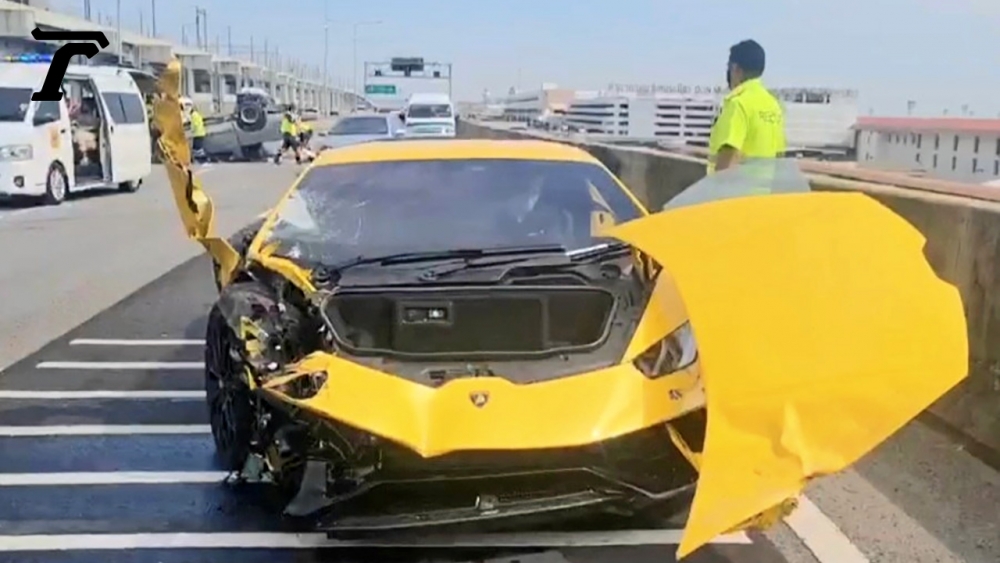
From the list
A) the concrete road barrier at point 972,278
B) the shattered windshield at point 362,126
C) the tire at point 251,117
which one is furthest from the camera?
the tire at point 251,117

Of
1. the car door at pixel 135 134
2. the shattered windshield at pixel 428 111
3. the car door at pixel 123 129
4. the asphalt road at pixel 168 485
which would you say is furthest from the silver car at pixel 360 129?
the asphalt road at pixel 168 485

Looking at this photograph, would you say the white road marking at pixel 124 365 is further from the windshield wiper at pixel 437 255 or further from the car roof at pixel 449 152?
the windshield wiper at pixel 437 255

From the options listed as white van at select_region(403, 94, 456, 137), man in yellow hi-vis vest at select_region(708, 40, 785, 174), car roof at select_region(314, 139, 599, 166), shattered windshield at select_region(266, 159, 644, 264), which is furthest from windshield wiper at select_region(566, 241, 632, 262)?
white van at select_region(403, 94, 456, 137)

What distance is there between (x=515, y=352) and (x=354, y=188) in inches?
71.7

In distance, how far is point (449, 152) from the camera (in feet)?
19.8

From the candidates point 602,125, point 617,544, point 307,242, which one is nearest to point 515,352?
point 617,544

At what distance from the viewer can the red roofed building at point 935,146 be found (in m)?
14.8

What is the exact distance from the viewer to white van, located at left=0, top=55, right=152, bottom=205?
18938mm

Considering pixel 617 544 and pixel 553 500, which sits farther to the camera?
pixel 617 544

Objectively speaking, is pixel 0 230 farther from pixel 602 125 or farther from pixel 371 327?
pixel 602 125

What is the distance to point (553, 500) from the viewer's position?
406cm

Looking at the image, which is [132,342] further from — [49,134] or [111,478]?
[49,134]

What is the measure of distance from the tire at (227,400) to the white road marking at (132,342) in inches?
124

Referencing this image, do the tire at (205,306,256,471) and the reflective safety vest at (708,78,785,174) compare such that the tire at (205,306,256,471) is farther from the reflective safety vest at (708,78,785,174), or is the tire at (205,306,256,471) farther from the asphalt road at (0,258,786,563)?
the reflective safety vest at (708,78,785,174)
